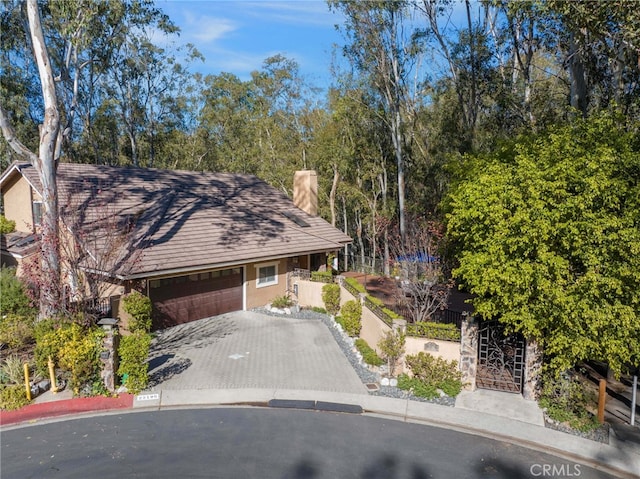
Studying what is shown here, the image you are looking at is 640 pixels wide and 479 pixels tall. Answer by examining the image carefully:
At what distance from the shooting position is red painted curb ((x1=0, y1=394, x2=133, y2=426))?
32.6ft

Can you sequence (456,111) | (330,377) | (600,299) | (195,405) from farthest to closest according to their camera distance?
(456,111), (330,377), (195,405), (600,299)

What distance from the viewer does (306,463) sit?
8.48m

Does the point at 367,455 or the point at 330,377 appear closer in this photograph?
the point at 367,455

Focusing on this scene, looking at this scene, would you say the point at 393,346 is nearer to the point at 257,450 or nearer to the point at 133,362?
the point at 257,450

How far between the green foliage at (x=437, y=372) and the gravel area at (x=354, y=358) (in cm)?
35

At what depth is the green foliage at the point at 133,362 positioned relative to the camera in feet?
35.9

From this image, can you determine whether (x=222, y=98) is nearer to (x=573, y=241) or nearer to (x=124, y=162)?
(x=124, y=162)

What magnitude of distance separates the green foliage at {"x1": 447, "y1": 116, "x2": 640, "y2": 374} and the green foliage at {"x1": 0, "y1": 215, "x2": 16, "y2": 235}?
2063cm

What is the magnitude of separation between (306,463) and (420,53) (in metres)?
24.0

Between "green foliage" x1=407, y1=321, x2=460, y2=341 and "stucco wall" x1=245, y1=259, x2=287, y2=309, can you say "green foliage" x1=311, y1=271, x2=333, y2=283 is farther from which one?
"green foliage" x1=407, y1=321, x2=460, y2=341

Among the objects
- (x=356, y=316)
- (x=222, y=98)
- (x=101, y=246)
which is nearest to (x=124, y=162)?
(x=222, y=98)

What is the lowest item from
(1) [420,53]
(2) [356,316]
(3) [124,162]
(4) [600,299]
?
(2) [356,316]

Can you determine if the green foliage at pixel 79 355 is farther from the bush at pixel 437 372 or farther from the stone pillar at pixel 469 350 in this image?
the stone pillar at pixel 469 350

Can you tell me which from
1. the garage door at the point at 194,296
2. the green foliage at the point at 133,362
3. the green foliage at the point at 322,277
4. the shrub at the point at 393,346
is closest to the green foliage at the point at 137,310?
the garage door at the point at 194,296
